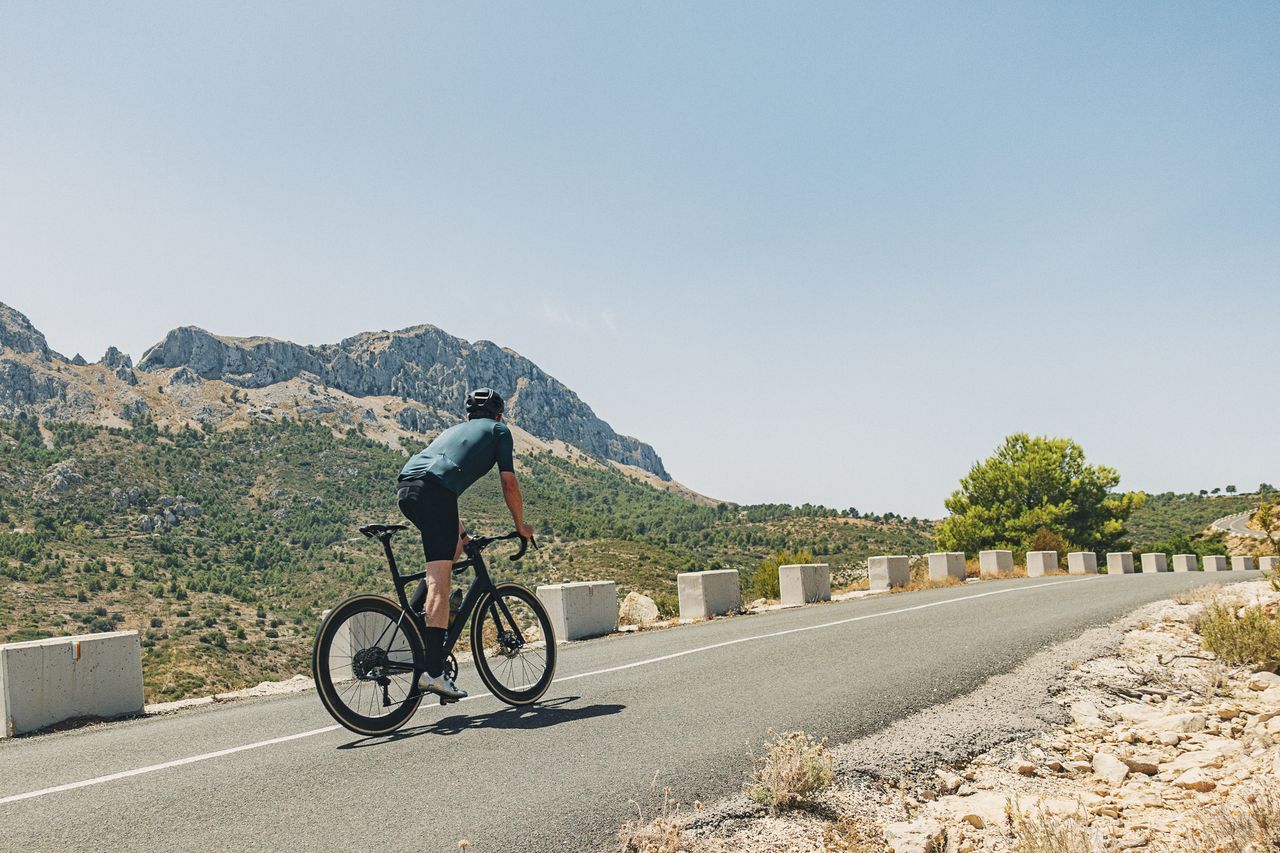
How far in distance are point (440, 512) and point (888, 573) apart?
60.8 ft

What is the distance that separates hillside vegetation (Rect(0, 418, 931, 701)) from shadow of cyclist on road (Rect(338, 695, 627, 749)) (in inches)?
1709

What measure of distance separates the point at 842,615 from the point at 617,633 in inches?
151

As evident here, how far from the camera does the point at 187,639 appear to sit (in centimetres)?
7206

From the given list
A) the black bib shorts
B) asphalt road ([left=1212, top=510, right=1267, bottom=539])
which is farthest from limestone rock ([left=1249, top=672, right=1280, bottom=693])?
asphalt road ([left=1212, top=510, right=1267, bottom=539])

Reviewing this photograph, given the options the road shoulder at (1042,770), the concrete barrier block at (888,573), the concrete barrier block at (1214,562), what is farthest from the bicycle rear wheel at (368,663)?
the concrete barrier block at (1214,562)

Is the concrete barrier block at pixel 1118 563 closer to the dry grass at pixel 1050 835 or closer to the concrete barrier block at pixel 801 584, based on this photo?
the concrete barrier block at pixel 801 584

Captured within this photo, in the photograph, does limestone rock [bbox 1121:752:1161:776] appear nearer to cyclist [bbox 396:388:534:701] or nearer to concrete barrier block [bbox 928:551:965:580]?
cyclist [bbox 396:388:534:701]

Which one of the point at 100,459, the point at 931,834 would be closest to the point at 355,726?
the point at 931,834

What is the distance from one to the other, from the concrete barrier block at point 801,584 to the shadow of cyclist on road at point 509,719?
11841mm

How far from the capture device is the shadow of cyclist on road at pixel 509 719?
5754 mm

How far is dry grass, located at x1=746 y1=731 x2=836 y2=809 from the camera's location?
4500 millimetres

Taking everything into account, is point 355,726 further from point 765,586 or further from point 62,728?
point 765,586

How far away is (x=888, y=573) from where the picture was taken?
72.9 feet

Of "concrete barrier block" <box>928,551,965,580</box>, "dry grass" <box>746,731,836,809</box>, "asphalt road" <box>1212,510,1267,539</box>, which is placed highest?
"dry grass" <box>746,731,836,809</box>
